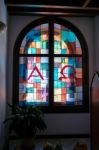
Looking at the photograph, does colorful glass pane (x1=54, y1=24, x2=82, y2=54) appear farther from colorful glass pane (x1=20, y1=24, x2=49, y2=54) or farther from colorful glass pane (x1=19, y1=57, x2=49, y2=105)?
colorful glass pane (x1=19, y1=57, x2=49, y2=105)

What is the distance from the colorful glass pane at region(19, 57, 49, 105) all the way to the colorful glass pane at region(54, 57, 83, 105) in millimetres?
261

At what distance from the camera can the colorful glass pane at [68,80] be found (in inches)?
222

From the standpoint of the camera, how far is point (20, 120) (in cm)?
430

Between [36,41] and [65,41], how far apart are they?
0.70 metres

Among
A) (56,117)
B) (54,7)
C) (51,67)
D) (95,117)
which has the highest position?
(54,7)

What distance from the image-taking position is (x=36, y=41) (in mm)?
5691

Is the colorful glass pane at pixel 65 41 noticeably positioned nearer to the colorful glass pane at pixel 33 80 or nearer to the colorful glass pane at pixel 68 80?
the colorful glass pane at pixel 68 80

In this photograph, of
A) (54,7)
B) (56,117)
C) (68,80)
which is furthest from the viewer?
(68,80)

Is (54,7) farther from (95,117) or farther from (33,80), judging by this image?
(95,117)

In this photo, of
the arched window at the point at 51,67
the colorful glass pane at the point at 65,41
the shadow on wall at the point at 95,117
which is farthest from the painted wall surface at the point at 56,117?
the shadow on wall at the point at 95,117

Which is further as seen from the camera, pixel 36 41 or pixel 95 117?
pixel 36 41

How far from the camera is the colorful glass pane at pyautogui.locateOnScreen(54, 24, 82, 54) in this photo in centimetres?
571

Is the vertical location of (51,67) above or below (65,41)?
below

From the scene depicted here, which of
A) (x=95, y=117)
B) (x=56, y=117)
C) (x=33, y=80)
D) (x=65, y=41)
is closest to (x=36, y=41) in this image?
(x=65, y=41)
